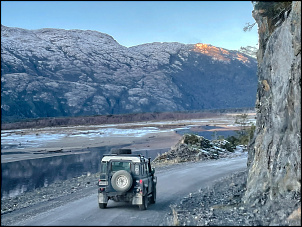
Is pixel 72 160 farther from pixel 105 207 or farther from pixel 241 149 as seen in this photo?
pixel 105 207

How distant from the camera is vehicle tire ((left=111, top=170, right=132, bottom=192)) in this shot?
1498 centimetres

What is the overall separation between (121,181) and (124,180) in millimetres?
129

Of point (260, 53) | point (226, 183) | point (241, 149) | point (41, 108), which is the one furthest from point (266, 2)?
point (41, 108)

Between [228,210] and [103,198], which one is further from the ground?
[103,198]

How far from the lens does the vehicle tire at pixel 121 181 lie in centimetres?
1498

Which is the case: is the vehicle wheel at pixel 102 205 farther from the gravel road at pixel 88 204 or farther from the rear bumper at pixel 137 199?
the rear bumper at pixel 137 199

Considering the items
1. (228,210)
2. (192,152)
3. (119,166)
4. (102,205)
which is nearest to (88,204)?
(102,205)

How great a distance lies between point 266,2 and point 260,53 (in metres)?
2.70

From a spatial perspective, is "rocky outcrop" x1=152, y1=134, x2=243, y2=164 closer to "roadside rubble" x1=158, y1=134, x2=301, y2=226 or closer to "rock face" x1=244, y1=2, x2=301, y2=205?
"roadside rubble" x1=158, y1=134, x2=301, y2=226

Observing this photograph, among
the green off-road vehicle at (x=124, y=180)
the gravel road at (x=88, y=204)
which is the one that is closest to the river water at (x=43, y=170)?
the gravel road at (x=88, y=204)

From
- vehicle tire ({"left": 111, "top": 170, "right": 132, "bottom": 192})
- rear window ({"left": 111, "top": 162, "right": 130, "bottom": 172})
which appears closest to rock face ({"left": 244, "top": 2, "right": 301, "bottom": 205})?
vehicle tire ({"left": 111, "top": 170, "right": 132, "bottom": 192})

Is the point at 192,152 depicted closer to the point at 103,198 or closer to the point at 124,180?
the point at 103,198

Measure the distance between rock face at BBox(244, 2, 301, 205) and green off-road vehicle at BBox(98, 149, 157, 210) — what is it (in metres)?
4.16

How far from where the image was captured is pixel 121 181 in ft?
49.5
